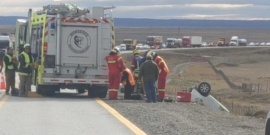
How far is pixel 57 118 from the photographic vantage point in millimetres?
18047

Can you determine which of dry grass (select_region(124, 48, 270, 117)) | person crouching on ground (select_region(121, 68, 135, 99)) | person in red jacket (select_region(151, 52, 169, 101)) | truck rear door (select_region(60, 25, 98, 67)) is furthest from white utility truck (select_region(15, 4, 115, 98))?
dry grass (select_region(124, 48, 270, 117))

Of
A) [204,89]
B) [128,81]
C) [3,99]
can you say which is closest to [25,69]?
[3,99]

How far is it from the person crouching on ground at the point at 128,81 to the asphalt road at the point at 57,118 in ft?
4.52

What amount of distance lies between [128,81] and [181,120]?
753 cm

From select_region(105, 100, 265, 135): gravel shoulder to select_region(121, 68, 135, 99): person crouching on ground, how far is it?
6.25 feet

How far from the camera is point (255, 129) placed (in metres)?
17.1

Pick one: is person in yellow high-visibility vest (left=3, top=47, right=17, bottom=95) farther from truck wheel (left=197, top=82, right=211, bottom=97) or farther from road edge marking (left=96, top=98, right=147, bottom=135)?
truck wheel (left=197, top=82, right=211, bottom=97)

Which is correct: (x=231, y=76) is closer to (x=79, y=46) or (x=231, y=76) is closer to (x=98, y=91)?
(x=98, y=91)

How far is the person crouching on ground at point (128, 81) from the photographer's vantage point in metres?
25.3

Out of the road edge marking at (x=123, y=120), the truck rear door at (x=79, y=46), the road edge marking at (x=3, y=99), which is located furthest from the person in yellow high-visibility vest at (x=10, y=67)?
the road edge marking at (x=123, y=120)

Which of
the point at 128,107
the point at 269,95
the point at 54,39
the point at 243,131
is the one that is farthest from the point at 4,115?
the point at 269,95

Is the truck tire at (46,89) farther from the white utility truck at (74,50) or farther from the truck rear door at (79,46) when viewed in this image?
the truck rear door at (79,46)

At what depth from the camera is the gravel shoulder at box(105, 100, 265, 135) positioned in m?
16.0

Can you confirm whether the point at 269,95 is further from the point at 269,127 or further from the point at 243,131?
the point at 269,127
